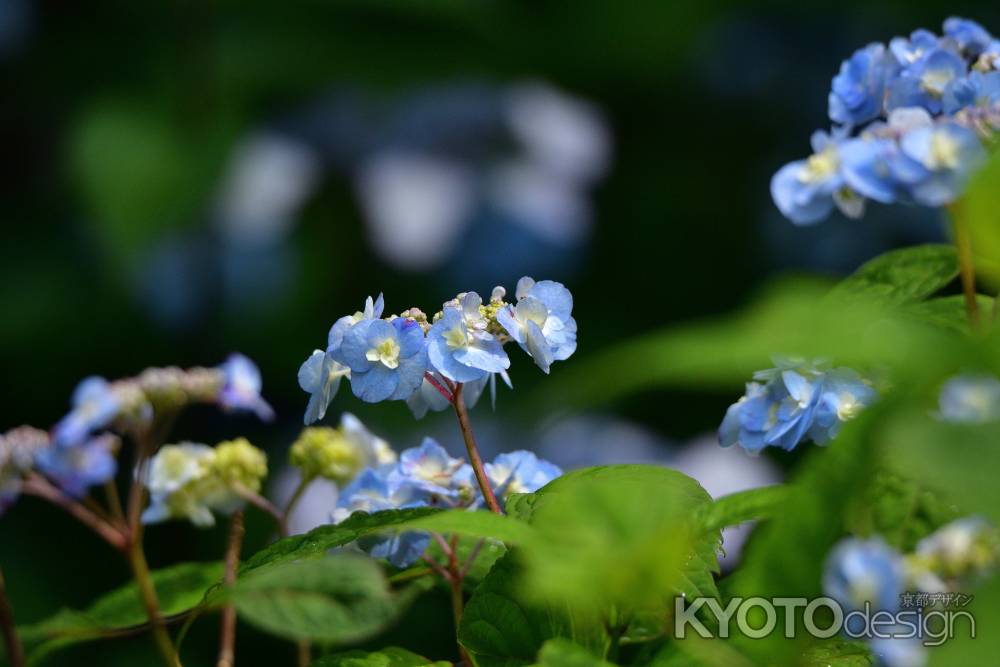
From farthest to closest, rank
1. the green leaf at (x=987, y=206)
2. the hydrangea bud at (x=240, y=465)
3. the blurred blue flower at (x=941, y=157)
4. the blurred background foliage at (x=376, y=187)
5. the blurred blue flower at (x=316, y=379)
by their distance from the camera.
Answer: the blurred background foliage at (x=376, y=187) → the hydrangea bud at (x=240, y=465) → the blurred blue flower at (x=316, y=379) → the blurred blue flower at (x=941, y=157) → the green leaf at (x=987, y=206)

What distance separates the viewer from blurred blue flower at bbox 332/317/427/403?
56cm

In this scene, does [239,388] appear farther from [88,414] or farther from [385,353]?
[385,353]

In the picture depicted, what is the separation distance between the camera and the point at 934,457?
13.2 inches

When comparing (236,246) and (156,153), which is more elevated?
(156,153)

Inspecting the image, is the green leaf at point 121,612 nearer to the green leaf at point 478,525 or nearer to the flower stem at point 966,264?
the green leaf at point 478,525

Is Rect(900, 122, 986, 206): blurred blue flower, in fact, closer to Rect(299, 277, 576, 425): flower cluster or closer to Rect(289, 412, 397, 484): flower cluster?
Rect(299, 277, 576, 425): flower cluster

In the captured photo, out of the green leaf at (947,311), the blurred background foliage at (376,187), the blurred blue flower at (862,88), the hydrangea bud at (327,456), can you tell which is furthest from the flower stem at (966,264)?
the blurred background foliage at (376,187)

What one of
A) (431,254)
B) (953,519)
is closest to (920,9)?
(431,254)

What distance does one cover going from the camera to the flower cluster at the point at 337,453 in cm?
73

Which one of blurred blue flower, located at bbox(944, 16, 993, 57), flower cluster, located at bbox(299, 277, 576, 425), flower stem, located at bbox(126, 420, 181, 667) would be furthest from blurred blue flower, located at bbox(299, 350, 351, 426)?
blurred blue flower, located at bbox(944, 16, 993, 57)

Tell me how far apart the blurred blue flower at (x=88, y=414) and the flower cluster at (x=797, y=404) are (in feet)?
0.95

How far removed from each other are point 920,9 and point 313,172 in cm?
110

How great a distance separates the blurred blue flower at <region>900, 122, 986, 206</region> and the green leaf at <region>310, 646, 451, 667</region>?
0.24m

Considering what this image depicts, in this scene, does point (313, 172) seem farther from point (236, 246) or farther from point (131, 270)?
point (131, 270)
